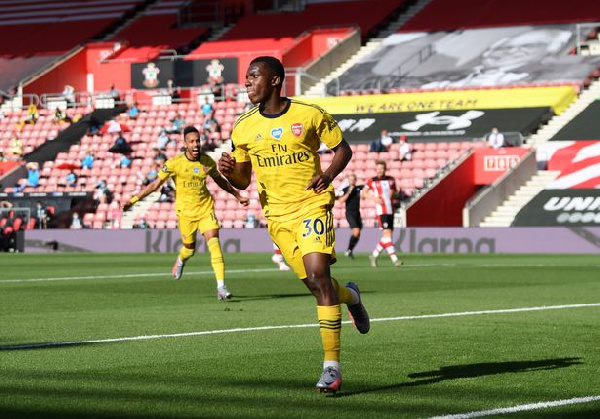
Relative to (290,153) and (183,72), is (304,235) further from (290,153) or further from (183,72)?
(183,72)

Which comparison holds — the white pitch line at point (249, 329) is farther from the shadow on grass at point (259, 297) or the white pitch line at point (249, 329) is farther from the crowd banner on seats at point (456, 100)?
the crowd banner on seats at point (456, 100)

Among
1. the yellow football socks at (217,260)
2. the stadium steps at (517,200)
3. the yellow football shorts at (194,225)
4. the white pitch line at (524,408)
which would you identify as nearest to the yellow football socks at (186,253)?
the yellow football shorts at (194,225)

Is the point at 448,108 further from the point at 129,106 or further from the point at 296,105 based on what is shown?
the point at 296,105

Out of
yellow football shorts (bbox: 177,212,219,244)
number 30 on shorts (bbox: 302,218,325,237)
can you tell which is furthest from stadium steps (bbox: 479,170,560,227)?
number 30 on shorts (bbox: 302,218,325,237)

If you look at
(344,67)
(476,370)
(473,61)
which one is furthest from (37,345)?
(344,67)

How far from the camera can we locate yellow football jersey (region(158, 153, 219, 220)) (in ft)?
64.3

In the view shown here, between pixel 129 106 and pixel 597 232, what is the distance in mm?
24127

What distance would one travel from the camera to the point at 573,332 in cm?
1270

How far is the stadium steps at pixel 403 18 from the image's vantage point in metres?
56.7

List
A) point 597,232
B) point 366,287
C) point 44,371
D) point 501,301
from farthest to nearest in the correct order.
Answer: point 597,232 → point 366,287 → point 501,301 → point 44,371

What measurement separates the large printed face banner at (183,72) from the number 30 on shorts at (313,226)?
4619 cm

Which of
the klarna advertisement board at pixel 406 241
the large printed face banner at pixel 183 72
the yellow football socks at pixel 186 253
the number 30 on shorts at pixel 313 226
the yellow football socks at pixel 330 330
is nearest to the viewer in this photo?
the yellow football socks at pixel 330 330

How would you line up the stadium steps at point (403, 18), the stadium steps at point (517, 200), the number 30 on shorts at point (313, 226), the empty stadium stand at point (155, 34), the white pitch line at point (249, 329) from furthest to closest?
the empty stadium stand at point (155, 34) → the stadium steps at point (403, 18) → the stadium steps at point (517, 200) → the white pitch line at point (249, 329) → the number 30 on shorts at point (313, 226)

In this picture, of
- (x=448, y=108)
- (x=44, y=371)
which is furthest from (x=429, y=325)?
(x=448, y=108)
